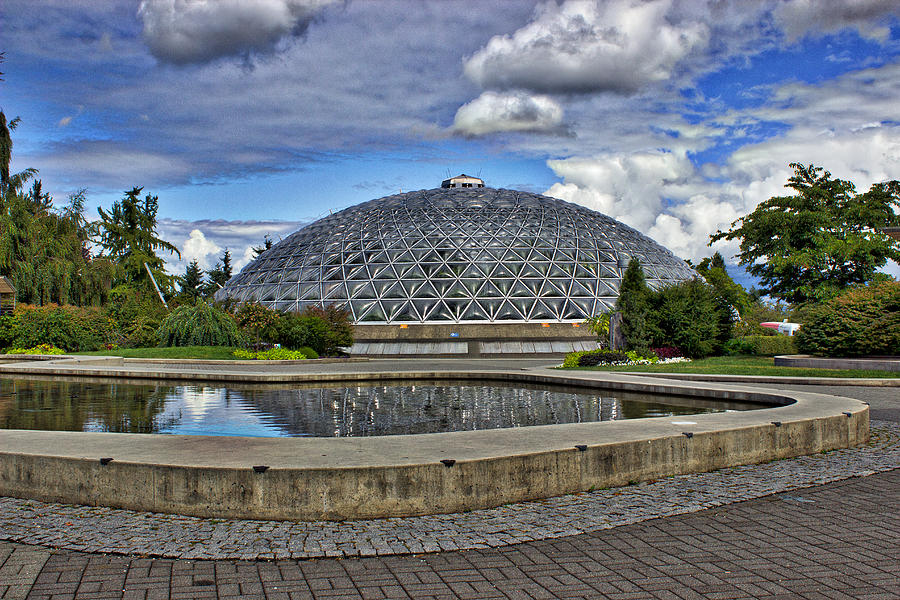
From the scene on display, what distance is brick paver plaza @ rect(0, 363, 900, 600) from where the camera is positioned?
15.7ft

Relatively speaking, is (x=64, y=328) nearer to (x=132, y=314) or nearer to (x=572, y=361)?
(x=132, y=314)

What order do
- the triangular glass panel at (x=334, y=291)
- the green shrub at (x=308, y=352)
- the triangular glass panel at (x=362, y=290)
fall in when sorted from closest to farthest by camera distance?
1. the green shrub at (x=308, y=352)
2. the triangular glass panel at (x=362, y=290)
3. the triangular glass panel at (x=334, y=291)

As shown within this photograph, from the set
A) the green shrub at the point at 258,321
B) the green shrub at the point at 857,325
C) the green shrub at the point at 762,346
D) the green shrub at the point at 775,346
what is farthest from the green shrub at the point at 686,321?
the green shrub at the point at 258,321

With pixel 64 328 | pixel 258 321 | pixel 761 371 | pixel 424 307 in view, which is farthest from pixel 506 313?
pixel 64 328

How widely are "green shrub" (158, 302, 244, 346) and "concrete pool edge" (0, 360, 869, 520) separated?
25.9 meters

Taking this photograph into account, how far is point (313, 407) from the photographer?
1494cm

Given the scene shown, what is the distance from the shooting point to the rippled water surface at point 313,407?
12.3 m

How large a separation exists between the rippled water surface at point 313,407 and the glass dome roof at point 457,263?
974 inches

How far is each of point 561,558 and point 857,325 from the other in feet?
80.9

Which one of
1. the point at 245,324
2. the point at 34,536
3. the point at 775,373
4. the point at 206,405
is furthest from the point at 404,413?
the point at 245,324

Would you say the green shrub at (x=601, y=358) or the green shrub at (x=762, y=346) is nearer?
the green shrub at (x=601, y=358)

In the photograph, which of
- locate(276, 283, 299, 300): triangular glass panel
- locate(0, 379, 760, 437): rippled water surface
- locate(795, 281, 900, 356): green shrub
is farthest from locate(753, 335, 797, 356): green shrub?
locate(276, 283, 299, 300): triangular glass panel

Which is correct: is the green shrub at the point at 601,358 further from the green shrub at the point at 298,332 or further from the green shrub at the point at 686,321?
the green shrub at the point at 298,332

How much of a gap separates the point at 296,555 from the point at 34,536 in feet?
7.49
